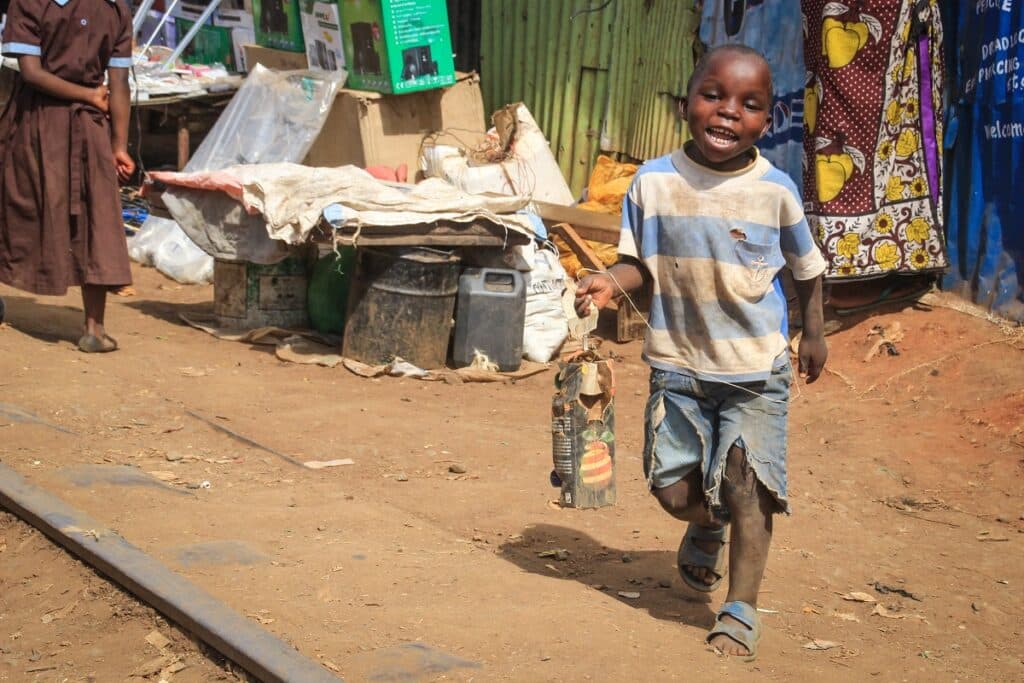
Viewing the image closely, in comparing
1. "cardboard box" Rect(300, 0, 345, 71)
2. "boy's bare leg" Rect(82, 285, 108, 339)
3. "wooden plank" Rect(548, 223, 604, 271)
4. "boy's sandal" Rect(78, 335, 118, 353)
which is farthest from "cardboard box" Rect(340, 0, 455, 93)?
"boy's sandal" Rect(78, 335, 118, 353)

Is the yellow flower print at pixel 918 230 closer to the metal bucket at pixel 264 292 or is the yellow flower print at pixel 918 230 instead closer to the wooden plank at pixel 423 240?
the wooden plank at pixel 423 240

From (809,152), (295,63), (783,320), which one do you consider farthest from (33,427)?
(295,63)

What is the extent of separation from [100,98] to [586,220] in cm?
337

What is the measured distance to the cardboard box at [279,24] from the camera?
11.5m

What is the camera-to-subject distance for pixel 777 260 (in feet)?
11.7

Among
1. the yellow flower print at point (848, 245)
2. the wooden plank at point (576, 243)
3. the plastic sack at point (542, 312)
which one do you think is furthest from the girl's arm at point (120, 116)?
the yellow flower print at point (848, 245)

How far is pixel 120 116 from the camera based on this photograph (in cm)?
702

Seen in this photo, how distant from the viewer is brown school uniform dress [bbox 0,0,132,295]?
6.88 metres

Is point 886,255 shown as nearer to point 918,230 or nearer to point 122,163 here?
point 918,230

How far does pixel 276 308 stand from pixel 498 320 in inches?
63.7

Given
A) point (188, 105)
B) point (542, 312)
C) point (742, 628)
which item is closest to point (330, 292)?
point (542, 312)

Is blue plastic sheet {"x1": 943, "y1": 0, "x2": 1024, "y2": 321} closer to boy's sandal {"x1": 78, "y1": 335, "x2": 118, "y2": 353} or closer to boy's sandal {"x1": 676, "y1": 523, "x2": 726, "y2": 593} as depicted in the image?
boy's sandal {"x1": 676, "y1": 523, "x2": 726, "y2": 593}

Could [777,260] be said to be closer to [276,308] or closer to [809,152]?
[809,152]

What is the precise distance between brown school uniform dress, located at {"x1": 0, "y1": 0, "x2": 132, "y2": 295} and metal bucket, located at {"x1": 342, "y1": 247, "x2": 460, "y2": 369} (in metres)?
1.34
